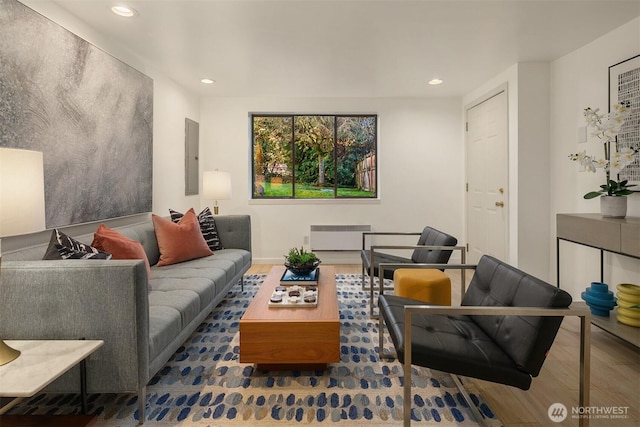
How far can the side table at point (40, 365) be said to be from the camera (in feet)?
4.16

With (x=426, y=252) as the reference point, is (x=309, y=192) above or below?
above

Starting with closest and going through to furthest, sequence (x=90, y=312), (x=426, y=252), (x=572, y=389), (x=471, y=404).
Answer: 1. (x=90, y=312)
2. (x=471, y=404)
3. (x=572, y=389)
4. (x=426, y=252)

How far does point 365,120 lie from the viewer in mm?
5281

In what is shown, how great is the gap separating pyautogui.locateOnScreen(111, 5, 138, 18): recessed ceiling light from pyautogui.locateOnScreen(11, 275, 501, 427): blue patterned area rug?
8.10 feet

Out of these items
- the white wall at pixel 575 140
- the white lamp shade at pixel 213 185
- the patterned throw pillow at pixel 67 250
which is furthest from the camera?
the white lamp shade at pixel 213 185

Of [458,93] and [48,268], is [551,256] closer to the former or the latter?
[458,93]

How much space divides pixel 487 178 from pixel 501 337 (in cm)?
314

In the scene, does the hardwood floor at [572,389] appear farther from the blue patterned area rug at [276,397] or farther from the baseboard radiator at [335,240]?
the baseboard radiator at [335,240]

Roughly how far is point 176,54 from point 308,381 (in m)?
3.14

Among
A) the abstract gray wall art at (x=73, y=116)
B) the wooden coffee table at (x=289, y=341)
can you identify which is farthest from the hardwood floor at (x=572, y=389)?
the abstract gray wall art at (x=73, y=116)

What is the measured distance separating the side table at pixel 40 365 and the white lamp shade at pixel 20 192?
508 millimetres

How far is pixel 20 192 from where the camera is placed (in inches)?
56.4

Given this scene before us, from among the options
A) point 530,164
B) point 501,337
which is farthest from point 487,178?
point 501,337

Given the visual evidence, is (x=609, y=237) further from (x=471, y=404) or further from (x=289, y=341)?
(x=289, y=341)
